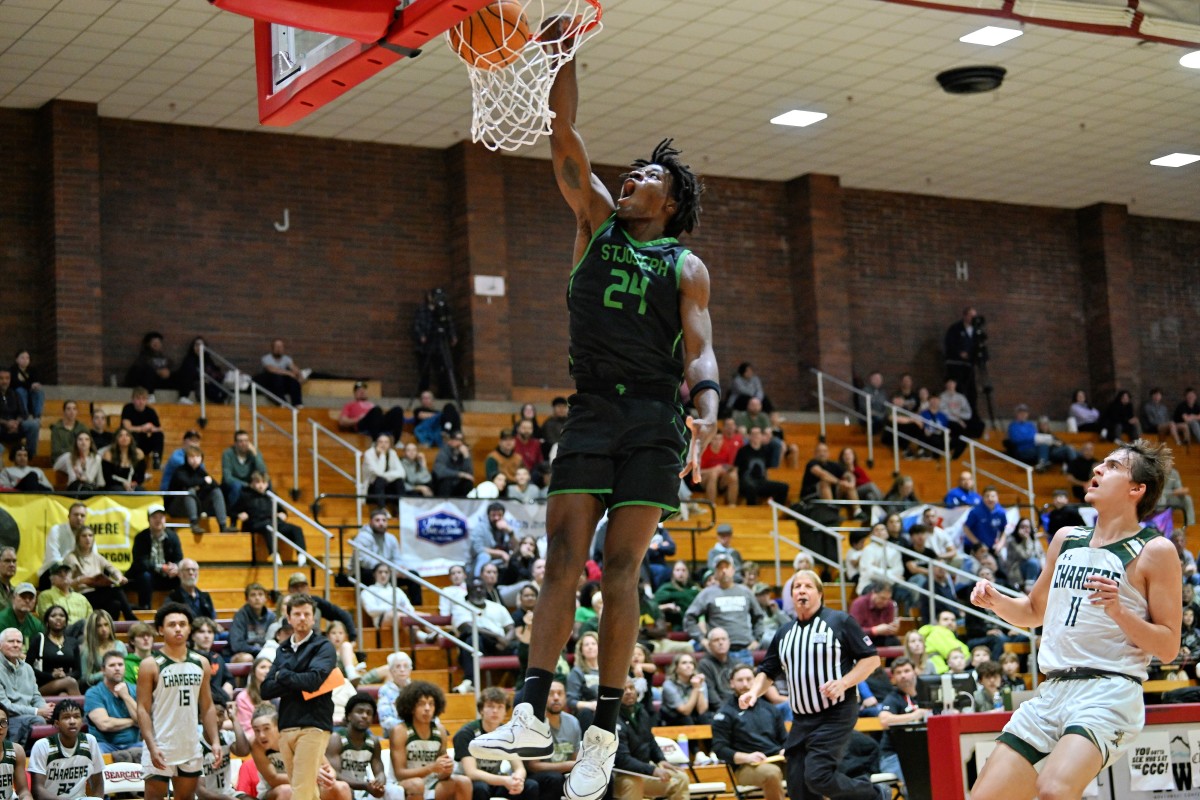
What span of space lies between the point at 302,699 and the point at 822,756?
374 centimetres

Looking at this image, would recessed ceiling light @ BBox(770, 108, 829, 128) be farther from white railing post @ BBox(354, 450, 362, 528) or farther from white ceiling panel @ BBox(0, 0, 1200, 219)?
white railing post @ BBox(354, 450, 362, 528)

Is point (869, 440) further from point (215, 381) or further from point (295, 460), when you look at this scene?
point (215, 381)

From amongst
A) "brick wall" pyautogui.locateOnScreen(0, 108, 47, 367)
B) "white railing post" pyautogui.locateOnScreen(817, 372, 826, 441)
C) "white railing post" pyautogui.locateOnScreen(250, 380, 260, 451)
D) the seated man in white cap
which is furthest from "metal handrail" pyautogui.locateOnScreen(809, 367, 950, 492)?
"brick wall" pyautogui.locateOnScreen(0, 108, 47, 367)

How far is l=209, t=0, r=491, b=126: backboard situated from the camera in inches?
229

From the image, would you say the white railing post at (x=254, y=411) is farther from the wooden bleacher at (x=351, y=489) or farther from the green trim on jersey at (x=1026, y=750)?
the green trim on jersey at (x=1026, y=750)

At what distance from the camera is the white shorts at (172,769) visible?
11406 mm

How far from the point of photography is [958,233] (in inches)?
1074

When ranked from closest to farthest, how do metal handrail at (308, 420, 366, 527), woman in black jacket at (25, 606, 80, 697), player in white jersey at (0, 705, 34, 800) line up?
player in white jersey at (0, 705, 34, 800) → woman in black jacket at (25, 606, 80, 697) → metal handrail at (308, 420, 366, 527)

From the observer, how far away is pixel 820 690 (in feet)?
34.3

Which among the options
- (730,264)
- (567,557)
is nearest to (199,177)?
(730,264)

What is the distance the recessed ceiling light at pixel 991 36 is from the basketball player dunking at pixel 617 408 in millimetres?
14401

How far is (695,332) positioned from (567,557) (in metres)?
0.93

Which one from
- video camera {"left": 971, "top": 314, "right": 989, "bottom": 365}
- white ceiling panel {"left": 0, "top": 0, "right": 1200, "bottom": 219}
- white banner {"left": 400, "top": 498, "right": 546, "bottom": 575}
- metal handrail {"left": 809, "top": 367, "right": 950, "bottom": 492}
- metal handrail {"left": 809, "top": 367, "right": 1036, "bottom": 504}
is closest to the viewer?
white banner {"left": 400, "top": 498, "right": 546, "bottom": 575}

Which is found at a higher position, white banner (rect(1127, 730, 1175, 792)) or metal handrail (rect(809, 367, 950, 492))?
metal handrail (rect(809, 367, 950, 492))
